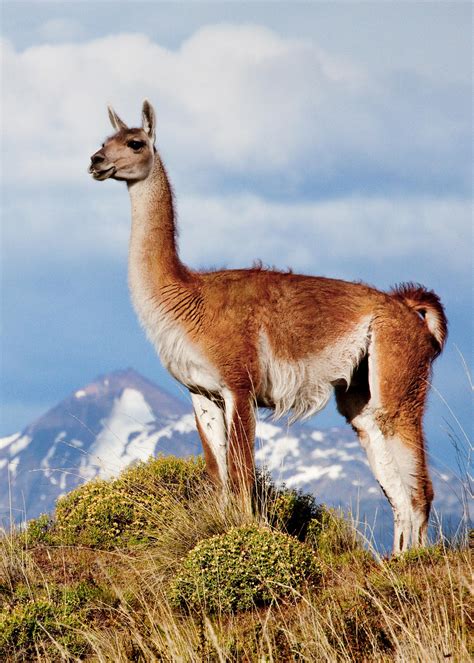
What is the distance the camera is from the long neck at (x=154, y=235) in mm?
10625

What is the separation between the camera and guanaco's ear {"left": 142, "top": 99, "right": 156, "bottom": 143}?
11.0 meters

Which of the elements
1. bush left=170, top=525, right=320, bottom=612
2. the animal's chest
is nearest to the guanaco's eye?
the animal's chest

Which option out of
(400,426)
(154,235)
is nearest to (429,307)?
(400,426)

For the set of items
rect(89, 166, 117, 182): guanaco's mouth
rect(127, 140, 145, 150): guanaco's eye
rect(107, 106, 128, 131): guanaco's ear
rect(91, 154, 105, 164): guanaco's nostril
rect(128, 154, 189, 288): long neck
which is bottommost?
rect(128, 154, 189, 288): long neck

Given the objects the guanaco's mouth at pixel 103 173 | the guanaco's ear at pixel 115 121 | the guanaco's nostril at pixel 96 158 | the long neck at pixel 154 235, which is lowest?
the long neck at pixel 154 235

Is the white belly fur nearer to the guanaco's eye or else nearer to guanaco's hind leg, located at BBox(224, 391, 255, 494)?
guanaco's hind leg, located at BBox(224, 391, 255, 494)

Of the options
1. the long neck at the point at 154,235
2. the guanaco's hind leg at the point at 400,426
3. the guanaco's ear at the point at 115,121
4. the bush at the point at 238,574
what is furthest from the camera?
the guanaco's ear at the point at 115,121

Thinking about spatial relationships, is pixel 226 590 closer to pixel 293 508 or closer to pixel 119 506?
pixel 293 508

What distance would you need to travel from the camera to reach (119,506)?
12125 mm

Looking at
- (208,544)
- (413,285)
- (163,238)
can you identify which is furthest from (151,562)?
(413,285)

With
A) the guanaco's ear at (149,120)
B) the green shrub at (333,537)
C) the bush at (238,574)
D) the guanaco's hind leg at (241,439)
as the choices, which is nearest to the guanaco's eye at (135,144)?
the guanaco's ear at (149,120)

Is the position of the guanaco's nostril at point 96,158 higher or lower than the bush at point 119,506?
higher

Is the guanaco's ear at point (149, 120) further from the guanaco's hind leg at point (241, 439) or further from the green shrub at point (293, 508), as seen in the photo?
the green shrub at point (293, 508)

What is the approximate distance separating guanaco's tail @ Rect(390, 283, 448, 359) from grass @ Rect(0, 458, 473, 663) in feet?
7.54
